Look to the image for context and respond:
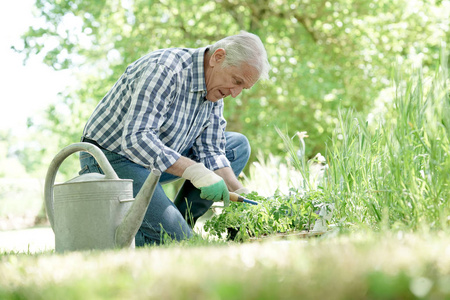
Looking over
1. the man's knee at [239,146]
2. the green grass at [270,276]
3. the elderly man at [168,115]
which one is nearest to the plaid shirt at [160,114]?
the elderly man at [168,115]

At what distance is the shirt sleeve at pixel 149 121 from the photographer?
2.39m

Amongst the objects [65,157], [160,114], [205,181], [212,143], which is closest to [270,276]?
[65,157]

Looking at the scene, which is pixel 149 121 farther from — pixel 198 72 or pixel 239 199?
pixel 239 199

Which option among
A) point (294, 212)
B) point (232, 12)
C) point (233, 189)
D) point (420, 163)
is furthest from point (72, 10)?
point (420, 163)

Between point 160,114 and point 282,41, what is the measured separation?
6.64m

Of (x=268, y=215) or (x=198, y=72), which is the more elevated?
(x=198, y=72)

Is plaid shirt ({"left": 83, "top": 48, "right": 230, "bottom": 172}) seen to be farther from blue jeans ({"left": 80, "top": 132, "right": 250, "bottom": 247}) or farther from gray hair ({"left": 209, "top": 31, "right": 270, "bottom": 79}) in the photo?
gray hair ({"left": 209, "top": 31, "right": 270, "bottom": 79})

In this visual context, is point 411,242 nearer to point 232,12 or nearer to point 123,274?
point 123,274

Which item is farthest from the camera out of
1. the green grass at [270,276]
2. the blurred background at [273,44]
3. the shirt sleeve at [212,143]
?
the blurred background at [273,44]

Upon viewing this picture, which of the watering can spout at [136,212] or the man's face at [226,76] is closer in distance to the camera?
the watering can spout at [136,212]

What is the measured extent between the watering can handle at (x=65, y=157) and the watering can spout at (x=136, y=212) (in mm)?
160

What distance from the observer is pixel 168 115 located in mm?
2736

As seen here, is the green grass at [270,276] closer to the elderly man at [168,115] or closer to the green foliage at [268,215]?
the green foliage at [268,215]

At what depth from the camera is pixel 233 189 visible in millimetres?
3020
